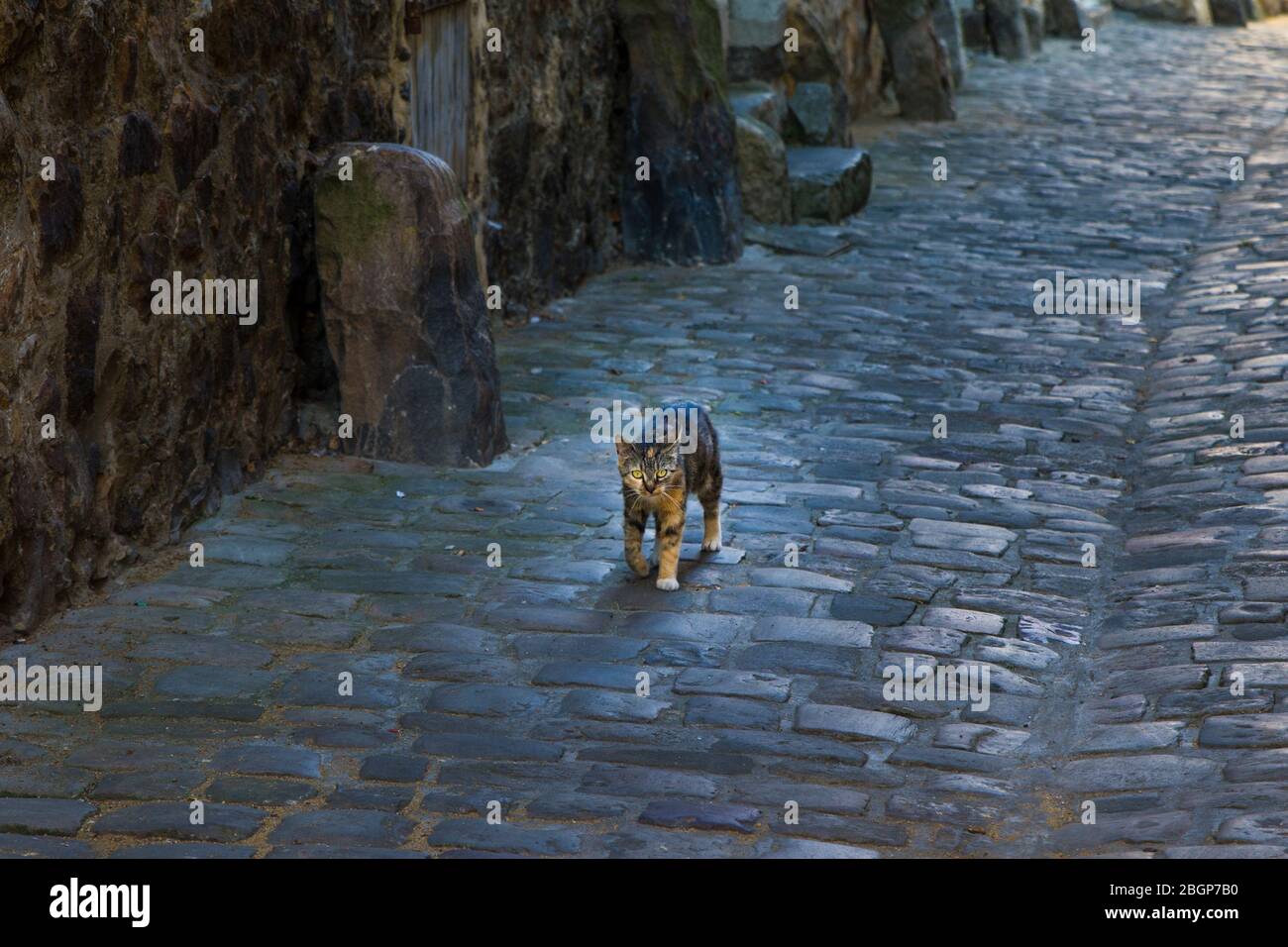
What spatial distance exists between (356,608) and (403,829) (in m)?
1.68

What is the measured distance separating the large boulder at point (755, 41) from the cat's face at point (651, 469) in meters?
8.44

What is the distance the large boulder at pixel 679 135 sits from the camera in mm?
11805

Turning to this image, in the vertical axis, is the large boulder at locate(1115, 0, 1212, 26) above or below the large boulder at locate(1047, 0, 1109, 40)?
above

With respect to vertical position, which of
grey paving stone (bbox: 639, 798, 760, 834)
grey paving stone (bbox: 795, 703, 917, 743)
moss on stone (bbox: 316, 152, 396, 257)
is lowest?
grey paving stone (bbox: 639, 798, 760, 834)

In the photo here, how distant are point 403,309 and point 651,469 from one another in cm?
193

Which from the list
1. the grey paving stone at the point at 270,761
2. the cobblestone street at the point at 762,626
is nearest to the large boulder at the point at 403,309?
the cobblestone street at the point at 762,626

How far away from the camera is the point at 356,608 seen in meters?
6.26

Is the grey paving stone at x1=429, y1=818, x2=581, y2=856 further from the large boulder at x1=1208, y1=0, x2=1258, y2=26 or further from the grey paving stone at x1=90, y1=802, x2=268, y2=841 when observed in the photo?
the large boulder at x1=1208, y1=0, x2=1258, y2=26

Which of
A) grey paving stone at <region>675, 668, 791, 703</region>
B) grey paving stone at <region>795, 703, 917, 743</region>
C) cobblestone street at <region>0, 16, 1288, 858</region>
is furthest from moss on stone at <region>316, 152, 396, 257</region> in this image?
grey paving stone at <region>795, 703, 917, 743</region>

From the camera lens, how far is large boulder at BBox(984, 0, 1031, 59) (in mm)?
22125

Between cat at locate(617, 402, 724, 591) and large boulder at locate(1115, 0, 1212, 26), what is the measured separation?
898 inches

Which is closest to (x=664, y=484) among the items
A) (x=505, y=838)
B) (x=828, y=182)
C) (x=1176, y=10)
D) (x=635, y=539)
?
(x=635, y=539)

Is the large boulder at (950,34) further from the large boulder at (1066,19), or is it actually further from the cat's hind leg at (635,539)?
the cat's hind leg at (635,539)

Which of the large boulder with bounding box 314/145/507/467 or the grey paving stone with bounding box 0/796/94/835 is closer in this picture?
Result: the grey paving stone with bounding box 0/796/94/835
